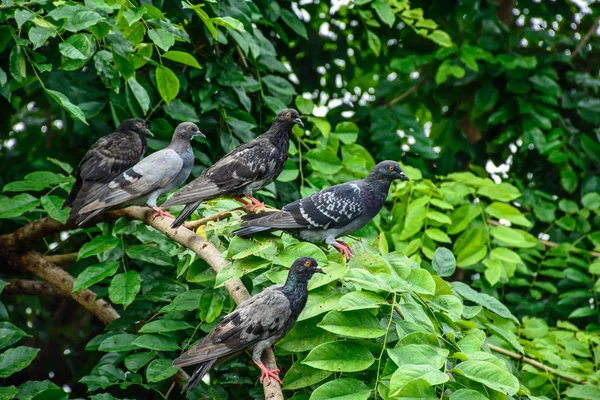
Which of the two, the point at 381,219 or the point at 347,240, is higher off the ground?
the point at 347,240

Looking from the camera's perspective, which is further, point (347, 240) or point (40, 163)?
point (40, 163)

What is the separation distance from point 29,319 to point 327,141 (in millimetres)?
2866

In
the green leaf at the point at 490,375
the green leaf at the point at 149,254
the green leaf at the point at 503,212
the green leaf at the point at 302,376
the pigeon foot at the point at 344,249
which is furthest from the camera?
the green leaf at the point at 503,212

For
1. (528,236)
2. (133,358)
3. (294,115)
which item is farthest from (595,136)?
(133,358)

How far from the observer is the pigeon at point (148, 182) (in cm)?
477

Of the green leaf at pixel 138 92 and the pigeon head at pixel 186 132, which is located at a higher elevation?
the green leaf at pixel 138 92

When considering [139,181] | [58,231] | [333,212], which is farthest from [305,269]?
[58,231]

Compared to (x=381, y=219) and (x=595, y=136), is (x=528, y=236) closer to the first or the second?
(x=381, y=219)

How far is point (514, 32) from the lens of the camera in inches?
291

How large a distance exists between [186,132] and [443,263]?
6.63ft

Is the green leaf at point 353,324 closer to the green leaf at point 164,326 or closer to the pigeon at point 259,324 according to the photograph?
the pigeon at point 259,324

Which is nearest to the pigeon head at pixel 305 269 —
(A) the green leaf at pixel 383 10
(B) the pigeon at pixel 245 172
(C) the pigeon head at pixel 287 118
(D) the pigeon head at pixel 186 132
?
(B) the pigeon at pixel 245 172

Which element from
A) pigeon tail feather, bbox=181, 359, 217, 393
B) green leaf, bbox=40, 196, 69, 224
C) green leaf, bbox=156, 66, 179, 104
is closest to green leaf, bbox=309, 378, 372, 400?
pigeon tail feather, bbox=181, 359, 217, 393

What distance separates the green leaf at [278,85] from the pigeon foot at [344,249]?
1764mm
